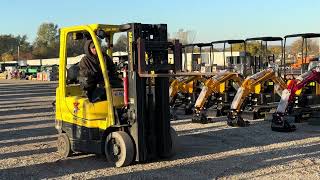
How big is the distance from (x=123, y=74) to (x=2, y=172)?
2378 millimetres

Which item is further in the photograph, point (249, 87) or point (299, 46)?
point (299, 46)

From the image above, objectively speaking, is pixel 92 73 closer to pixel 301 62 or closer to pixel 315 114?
pixel 315 114

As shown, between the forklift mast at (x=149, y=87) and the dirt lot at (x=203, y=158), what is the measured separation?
0.34 meters

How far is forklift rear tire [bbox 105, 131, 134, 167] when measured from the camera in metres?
7.67

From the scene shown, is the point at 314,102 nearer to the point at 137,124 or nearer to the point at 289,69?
the point at 289,69

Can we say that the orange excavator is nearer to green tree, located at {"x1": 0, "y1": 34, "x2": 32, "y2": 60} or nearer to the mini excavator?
the mini excavator

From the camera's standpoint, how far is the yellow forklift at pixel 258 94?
42.0ft

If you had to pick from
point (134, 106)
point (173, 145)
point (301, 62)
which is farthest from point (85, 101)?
point (301, 62)

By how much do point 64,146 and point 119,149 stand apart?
1428 millimetres

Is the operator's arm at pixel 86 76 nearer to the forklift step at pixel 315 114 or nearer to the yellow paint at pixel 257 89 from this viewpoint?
the forklift step at pixel 315 114

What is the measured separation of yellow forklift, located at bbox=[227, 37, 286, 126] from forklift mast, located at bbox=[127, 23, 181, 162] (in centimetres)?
465

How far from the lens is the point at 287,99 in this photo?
11883mm

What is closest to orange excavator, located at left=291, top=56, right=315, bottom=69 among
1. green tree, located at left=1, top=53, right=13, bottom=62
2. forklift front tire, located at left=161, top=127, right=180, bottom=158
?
forklift front tire, located at left=161, top=127, right=180, bottom=158

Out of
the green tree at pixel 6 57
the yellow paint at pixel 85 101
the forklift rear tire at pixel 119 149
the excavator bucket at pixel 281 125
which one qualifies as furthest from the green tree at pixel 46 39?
the forklift rear tire at pixel 119 149
